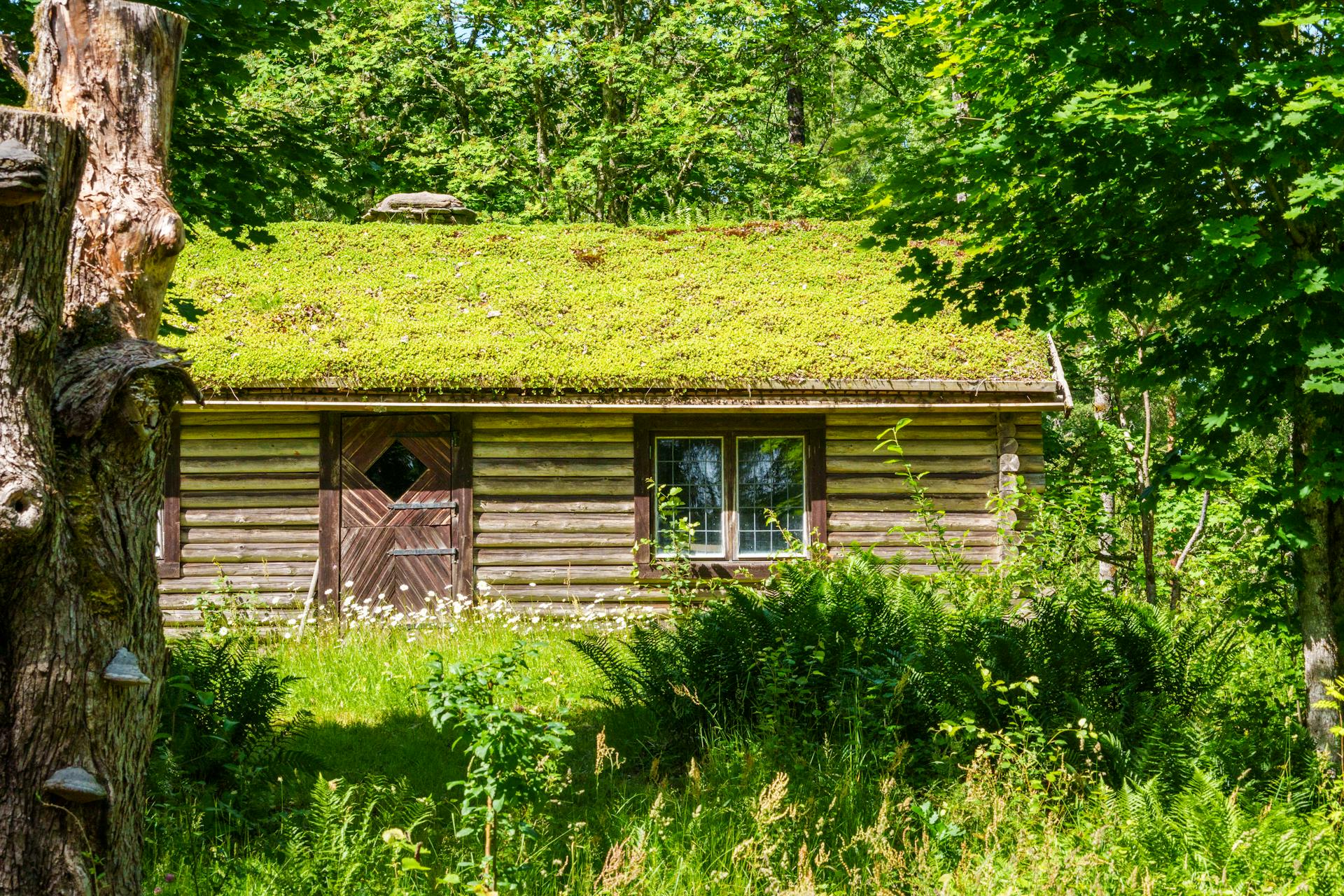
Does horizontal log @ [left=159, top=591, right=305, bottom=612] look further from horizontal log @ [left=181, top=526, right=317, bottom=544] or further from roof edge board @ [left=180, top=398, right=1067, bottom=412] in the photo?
roof edge board @ [left=180, top=398, right=1067, bottom=412]

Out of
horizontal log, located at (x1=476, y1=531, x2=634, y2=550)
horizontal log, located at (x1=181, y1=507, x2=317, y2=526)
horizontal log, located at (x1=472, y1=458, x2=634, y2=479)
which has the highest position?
horizontal log, located at (x1=472, y1=458, x2=634, y2=479)

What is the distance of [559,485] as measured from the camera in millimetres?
10602

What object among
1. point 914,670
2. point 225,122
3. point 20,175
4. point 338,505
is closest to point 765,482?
point 338,505

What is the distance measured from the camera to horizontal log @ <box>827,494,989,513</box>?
1063 centimetres

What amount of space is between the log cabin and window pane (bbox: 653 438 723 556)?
2 centimetres

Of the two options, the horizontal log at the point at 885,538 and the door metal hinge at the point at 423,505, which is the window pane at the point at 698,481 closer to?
the horizontal log at the point at 885,538

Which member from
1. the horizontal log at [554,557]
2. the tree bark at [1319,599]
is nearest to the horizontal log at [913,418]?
the horizontal log at [554,557]

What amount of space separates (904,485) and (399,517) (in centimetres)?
503

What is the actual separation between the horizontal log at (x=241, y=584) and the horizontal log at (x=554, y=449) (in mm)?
2141

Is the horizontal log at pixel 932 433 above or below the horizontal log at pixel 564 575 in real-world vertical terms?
above

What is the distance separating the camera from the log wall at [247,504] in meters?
10.4

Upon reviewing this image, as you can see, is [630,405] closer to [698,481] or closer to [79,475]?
[698,481]

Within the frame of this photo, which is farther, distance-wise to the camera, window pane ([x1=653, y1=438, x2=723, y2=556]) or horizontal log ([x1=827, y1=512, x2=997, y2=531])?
window pane ([x1=653, y1=438, x2=723, y2=556])

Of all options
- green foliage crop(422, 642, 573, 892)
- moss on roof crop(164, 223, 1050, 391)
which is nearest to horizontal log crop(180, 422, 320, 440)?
moss on roof crop(164, 223, 1050, 391)
